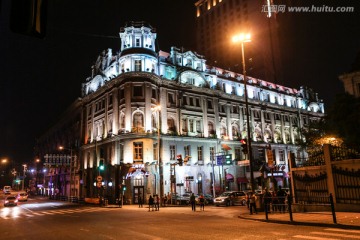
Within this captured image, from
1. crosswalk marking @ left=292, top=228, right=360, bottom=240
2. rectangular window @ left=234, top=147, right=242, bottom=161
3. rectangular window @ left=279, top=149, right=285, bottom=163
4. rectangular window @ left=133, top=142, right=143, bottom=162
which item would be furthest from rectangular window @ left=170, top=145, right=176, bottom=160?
crosswalk marking @ left=292, top=228, right=360, bottom=240

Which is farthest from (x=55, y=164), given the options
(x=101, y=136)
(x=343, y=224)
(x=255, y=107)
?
(x=343, y=224)

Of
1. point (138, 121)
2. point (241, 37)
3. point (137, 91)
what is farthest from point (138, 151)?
point (241, 37)

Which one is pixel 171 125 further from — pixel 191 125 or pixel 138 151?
pixel 138 151

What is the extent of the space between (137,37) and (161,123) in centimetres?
1421

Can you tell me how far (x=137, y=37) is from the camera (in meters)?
48.0

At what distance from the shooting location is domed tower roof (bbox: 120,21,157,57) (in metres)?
47.3

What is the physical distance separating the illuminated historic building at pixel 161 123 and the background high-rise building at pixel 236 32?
10062 mm

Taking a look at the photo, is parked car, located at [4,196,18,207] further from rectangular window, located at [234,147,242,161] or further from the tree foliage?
the tree foliage

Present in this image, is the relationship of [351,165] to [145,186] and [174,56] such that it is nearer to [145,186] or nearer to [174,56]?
[145,186]

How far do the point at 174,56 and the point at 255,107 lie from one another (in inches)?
836

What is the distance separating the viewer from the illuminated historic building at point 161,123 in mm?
44438

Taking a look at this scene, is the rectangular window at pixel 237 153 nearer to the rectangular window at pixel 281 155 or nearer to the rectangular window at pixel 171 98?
the rectangular window at pixel 281 155

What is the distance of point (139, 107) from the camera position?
45375 millimetres

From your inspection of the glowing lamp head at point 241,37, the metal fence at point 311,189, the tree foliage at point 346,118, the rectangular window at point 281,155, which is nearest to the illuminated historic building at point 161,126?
the rectangular window at point 281,155
